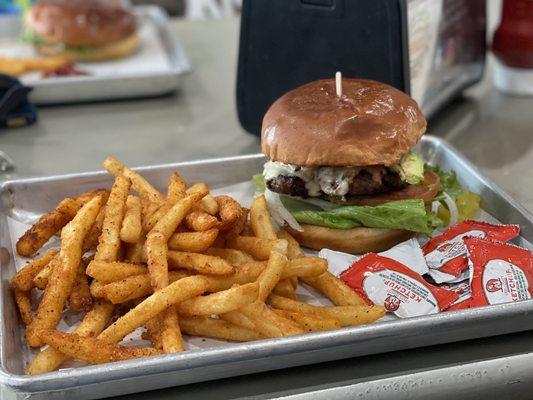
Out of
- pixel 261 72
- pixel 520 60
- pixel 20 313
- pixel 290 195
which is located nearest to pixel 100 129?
pixel 261 72

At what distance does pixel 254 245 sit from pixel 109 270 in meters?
0.33

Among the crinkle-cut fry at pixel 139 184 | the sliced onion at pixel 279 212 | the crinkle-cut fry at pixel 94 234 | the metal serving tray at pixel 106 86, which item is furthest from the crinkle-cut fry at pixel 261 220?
the metal serving tray at pixel 106 86

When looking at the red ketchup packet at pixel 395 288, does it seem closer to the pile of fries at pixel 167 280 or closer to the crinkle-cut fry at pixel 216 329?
the pile of fries at pixel 167 280

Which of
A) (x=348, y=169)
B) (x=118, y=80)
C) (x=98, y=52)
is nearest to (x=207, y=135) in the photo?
(x=118, y=80)

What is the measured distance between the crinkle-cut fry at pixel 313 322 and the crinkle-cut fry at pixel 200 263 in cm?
15

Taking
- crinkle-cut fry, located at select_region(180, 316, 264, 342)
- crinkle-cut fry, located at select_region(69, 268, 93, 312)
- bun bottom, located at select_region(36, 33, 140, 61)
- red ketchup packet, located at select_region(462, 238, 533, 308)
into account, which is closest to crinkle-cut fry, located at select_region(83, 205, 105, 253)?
crinkle-cut fry, located at select_region(69, 268, 93, 312)

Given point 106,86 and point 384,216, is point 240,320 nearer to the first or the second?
→ point 384,216

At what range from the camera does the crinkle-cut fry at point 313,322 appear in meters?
1.53

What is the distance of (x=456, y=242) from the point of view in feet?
6.27

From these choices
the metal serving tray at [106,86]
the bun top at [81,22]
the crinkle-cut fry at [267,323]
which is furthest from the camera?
the bun top at [81,22]

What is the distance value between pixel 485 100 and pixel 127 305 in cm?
197

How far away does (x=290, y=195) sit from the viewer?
2049mm

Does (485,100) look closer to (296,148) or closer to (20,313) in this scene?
(296,148)

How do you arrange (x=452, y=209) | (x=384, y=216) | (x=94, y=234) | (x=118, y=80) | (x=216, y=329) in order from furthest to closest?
(x=118, y=80) → (x=452, y=209) → (x=384, y=216) → (x=94, y=234) → (x=216, y=329)
